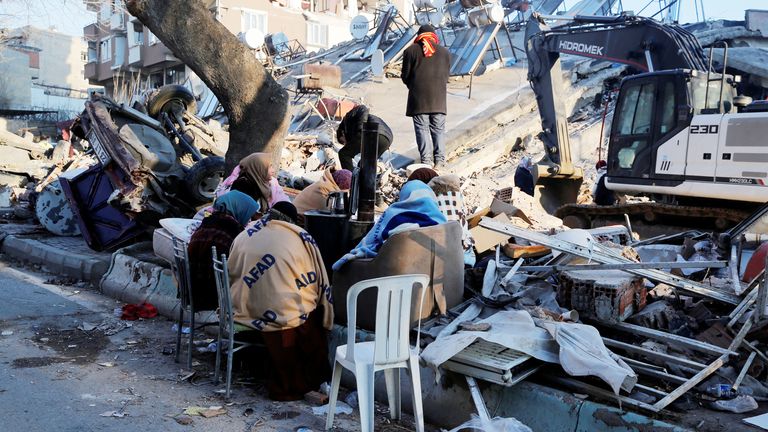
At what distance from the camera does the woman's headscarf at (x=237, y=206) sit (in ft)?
19.4

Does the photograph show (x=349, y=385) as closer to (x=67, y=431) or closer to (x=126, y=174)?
(x=67, y=431)

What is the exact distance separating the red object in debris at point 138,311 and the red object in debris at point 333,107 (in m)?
11.9

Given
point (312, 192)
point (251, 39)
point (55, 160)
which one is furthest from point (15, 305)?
point (251, 39)

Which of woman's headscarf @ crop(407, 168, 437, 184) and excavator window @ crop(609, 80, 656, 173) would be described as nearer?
woman's headscarf @ crop(407, 168, 437, 184)

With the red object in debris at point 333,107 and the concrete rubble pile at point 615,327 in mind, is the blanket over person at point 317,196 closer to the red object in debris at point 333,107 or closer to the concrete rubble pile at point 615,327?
the concrete rubble pile at point 615,327

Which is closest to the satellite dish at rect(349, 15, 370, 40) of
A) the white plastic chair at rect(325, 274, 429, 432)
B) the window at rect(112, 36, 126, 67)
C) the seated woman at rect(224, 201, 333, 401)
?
the window at rect(112, 36, 126, 67)

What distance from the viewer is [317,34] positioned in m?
44.4

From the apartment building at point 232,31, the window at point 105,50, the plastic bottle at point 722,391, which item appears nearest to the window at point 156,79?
the apartment building at point 232,31

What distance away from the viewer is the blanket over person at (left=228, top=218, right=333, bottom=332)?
5027 millimetres

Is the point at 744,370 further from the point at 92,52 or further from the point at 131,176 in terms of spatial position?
the point at 92,52

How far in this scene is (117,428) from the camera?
4.39 meters

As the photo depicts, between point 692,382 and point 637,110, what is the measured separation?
317 inches

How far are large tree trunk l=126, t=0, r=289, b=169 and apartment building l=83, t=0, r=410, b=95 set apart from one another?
3127 centimetres

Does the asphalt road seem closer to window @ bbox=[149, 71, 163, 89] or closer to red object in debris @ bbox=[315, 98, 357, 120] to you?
red object in debris @ bbox=[315, 98, 357, 120]
